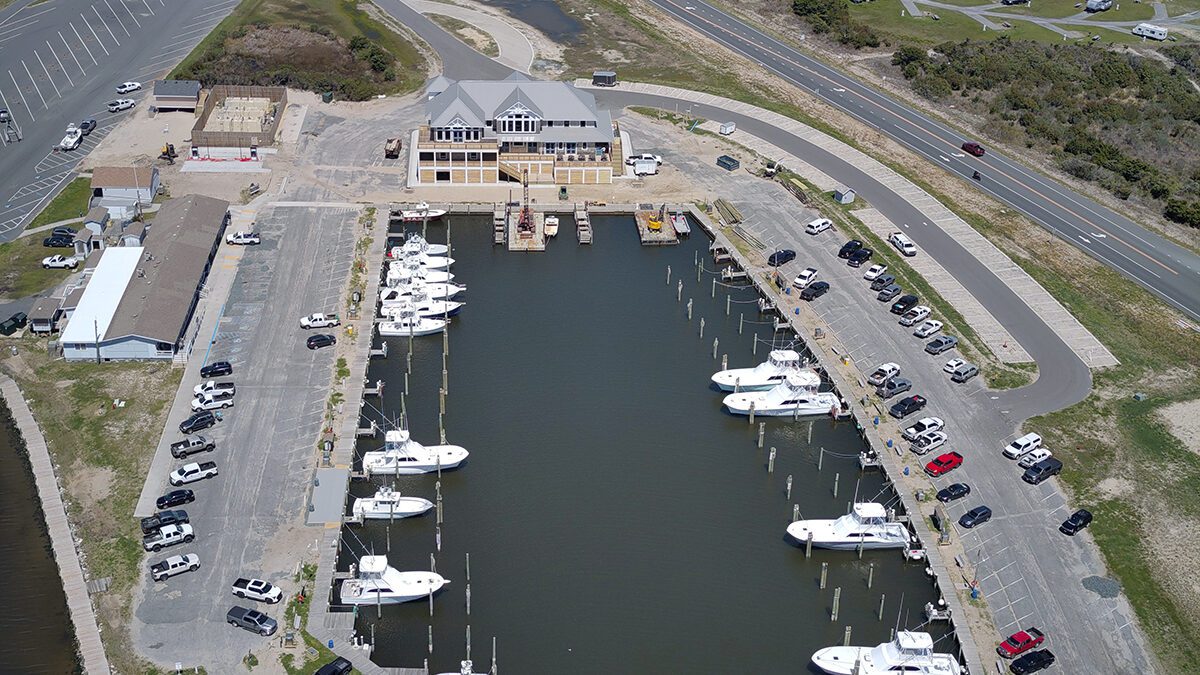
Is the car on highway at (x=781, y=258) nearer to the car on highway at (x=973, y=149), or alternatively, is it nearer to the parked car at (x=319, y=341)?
the car on highway at (x=973, y=149)

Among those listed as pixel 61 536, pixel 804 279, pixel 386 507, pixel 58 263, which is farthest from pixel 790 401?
pixel 58 263

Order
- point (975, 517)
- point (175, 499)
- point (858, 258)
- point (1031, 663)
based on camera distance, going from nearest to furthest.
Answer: point (1031, 663) < point (175, 499) < point (975, 517) < point (858, 258)

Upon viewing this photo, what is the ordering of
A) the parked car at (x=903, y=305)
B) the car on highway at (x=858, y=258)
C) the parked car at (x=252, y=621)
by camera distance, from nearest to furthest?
1. the parked car at (x=252, y=621)
2. the parked car at (x=903, y=305)
3. the car on highway at (x=858, y=258)

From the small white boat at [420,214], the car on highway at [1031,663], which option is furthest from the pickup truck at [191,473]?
the car on highway at [1031,663]

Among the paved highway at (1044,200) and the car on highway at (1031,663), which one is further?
the paved highway at (1044,200)

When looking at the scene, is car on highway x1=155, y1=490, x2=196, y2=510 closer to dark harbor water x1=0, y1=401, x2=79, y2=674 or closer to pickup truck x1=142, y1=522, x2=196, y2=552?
pickup truck x1=142, y1=522, x2=196, y2=552

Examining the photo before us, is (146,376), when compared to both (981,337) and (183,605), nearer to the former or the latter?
(183,605)

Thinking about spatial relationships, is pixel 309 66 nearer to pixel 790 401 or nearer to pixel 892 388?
pixel 790 401
